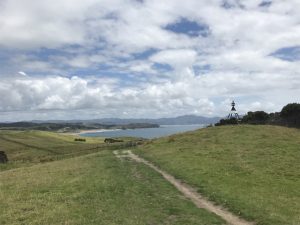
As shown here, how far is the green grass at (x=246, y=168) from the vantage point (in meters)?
23.8

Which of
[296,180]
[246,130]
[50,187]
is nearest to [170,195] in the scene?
[50,187]

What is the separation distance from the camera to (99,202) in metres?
24.8

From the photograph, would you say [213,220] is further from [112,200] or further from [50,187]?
[50,187]

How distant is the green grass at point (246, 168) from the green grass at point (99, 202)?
2.61 m

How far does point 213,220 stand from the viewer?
66.8 feet

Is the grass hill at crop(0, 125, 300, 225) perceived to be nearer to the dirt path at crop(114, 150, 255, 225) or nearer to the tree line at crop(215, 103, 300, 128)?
the dirt path at crop(114, 150, 255, 225)

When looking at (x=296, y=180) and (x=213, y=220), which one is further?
(x=296, y=180)

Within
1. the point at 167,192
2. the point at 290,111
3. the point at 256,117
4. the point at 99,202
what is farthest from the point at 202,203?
the point at 256,117

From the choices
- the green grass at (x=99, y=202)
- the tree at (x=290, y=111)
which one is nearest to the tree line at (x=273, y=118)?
the tree at (x=290, y=111)

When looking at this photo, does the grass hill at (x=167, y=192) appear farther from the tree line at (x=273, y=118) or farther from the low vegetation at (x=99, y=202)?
the tree line at (x=273, y=118)

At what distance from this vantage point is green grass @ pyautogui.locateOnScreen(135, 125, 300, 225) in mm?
23781

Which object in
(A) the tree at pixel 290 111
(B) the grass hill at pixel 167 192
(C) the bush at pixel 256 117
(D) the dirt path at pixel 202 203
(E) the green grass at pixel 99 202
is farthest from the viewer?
(C) the bush at pixel 256 117

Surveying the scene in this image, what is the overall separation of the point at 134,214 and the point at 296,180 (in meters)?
18.0

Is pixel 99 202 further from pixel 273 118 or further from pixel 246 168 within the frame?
pixel 273 118
